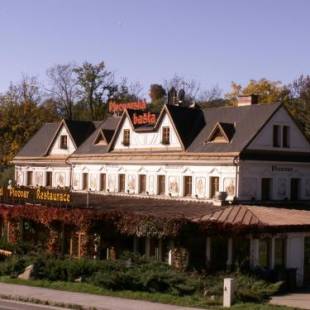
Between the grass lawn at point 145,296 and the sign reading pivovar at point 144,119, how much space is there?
75.7 feet

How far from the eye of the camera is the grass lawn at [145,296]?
2442 cm

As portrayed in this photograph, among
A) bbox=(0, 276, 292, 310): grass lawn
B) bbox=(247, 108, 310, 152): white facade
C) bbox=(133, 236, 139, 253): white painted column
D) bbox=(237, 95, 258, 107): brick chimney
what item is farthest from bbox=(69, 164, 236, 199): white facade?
bbox=(0, 276, 292, 310): grass lawn

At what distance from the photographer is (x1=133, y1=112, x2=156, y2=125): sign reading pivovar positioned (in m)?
51.7

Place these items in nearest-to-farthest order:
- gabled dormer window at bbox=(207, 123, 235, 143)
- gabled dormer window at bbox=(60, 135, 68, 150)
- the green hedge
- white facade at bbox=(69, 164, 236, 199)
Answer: the green hedge → white facade at bbox=(69, 164, 236, 199) → gabled dormer window at bbox=(207, 123, 235, 143) → gabled dormer window at bbox=(60, 135, 68, 150)

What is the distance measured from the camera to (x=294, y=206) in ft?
155

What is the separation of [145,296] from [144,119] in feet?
89.0

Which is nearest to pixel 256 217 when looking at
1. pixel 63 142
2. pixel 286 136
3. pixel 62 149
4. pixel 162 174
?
pixel 286 136

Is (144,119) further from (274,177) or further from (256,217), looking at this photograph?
(256,217)

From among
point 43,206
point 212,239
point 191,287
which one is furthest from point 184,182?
point 191,287

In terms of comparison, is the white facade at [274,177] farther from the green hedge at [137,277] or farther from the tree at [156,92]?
the tree at [156,92]

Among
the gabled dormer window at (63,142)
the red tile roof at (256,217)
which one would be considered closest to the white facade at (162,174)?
the gabled dormer window at (63,142)

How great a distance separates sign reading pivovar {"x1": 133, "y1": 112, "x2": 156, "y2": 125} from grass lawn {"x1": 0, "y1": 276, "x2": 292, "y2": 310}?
2309 centimetres

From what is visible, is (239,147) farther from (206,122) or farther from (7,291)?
(7,291)

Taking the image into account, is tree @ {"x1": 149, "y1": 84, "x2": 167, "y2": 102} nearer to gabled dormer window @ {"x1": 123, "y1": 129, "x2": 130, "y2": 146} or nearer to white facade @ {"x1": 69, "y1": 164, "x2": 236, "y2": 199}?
white facade @ {"x1": 69, "y1": 164, "x2": 236, "y2": 199}
